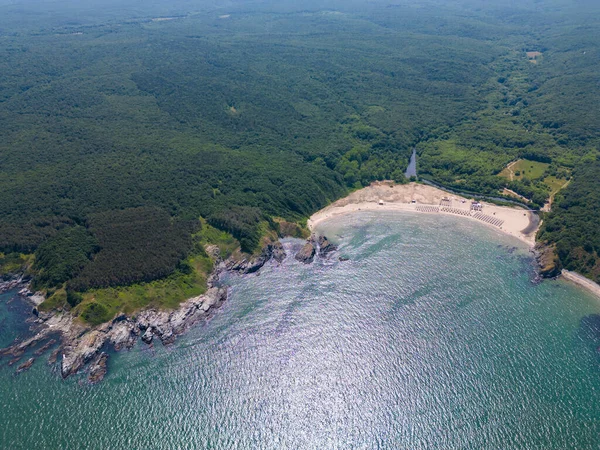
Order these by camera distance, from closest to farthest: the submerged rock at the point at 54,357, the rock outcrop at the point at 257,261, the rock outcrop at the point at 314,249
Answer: the submerged rock at the point at 54,357 < the rock outcrop at the point at 257,261 < the rock outcrop at the point at 314,249

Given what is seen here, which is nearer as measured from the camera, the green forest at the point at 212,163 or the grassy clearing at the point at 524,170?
the green forest at the point at 212,163

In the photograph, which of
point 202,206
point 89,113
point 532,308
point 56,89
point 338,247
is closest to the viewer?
point 532,308

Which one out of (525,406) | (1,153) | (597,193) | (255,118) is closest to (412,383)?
(525,406)

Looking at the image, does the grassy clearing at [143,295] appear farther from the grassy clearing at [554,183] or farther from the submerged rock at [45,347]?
the grassy clearing at [554,183]

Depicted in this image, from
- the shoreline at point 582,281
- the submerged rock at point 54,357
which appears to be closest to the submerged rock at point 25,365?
the submerged rock at point 54,357

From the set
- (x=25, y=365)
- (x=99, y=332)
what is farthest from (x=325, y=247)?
(x=25, y=365)

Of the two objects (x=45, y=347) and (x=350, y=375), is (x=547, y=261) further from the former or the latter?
(x=45, y=347)

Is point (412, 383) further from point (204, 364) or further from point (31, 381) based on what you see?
point (31, 381)
